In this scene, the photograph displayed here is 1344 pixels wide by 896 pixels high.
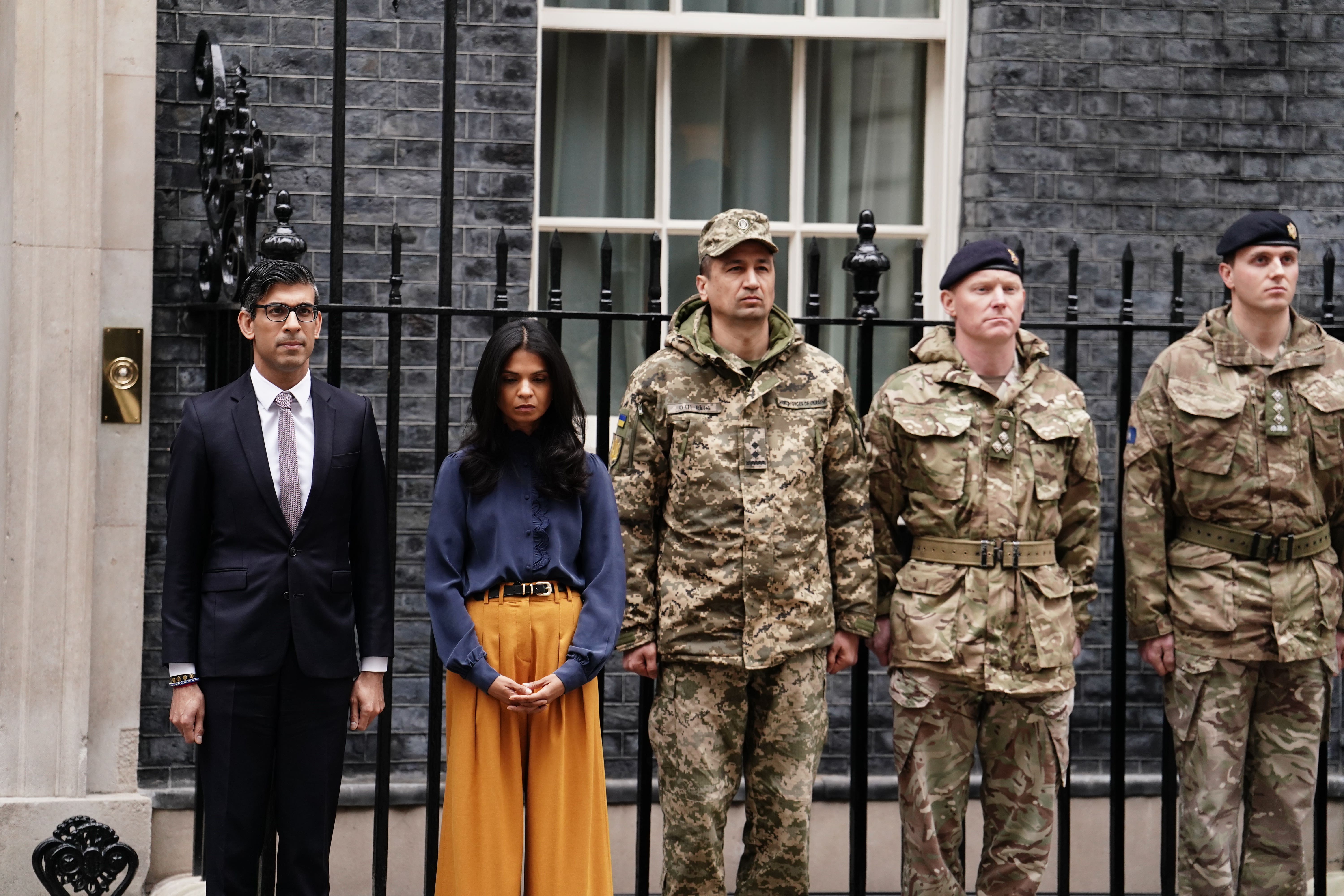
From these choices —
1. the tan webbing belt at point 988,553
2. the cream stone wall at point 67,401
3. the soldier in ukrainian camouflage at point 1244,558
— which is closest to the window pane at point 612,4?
the cream stone wall at point 67,401

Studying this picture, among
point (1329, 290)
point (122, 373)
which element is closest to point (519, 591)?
point (122, 373)

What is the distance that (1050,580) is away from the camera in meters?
4.53

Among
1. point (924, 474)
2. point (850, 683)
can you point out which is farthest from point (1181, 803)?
point (850, 683)

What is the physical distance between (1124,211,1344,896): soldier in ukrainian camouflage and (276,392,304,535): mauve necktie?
247 centimetres

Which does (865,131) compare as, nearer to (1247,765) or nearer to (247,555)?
(1247,765)

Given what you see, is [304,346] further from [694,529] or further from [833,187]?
[833,187]

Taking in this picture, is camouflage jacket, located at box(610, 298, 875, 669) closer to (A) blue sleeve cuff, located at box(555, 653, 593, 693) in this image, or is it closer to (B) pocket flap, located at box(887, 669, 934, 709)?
(B) pocket flap, located at box(887, 669, 934, 709)

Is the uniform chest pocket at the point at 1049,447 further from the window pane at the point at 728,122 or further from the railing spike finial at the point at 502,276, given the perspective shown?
Result: the window pane at the point at 728,122

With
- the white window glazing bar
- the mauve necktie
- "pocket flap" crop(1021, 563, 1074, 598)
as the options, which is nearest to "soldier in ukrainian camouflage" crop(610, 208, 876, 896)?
"pocket flap" crop(1021, 563, 1074, 598)

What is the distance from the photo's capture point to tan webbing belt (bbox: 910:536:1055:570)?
14.8 ft

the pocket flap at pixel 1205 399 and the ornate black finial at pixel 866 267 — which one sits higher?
the ornate black finial at pixel 866 267

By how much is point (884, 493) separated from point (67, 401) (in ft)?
8.99

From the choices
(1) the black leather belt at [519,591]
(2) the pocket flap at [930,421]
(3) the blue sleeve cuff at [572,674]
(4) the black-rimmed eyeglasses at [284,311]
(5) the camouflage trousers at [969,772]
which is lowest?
(5) the camouflage trousers at [969,772]

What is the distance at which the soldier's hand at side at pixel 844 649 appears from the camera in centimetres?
454
